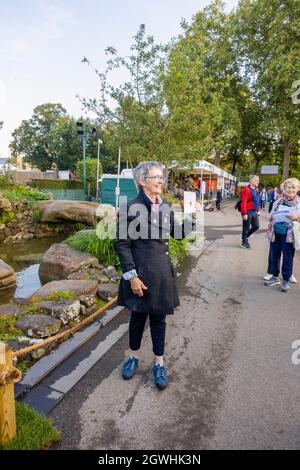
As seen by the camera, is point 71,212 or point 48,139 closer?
point 71,212

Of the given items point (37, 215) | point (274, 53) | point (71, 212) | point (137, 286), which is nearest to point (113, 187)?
point (37, 215)

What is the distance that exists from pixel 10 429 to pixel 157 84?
7934 millimetres

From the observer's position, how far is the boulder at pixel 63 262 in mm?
5879

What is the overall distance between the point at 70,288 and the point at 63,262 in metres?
1.63

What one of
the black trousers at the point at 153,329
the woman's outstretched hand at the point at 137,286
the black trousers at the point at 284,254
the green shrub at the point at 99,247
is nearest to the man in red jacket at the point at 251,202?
the black trousers at the point at 284,254

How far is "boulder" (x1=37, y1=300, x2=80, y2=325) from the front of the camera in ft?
12.3

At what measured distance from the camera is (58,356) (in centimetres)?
318

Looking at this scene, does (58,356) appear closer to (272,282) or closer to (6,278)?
(6,278)

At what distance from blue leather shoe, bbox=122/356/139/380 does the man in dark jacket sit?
236 millimetres

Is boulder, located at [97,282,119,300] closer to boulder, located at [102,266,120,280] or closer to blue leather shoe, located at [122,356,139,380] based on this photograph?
boulder, located at [102,266,120,280]

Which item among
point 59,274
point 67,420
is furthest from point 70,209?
point 67,420

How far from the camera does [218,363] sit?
130 inches

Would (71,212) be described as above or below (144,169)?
below
